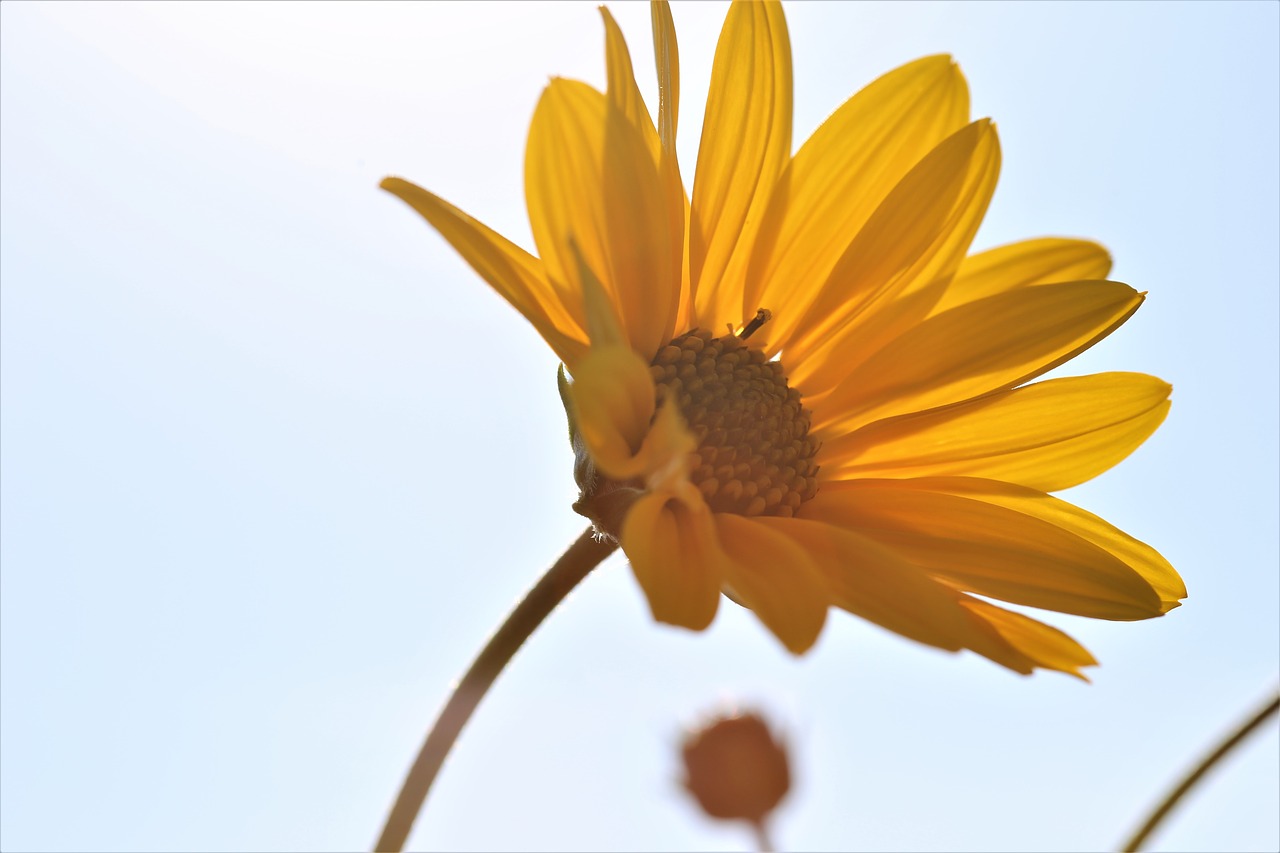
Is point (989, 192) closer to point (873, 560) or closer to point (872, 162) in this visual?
point (872, 162)

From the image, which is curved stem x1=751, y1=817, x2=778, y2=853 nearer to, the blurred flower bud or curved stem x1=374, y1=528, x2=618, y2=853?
the blurred flower bud

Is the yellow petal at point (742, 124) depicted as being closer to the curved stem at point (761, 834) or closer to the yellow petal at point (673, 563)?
the yellow petal at point (673, 563)

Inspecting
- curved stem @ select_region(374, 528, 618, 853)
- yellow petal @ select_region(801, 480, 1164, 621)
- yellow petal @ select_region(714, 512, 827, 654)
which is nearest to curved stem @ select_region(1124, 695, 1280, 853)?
yellow petal @ select_region(801, 480, 1164, 621)

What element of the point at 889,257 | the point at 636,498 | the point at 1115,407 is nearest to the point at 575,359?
the point at 636,498

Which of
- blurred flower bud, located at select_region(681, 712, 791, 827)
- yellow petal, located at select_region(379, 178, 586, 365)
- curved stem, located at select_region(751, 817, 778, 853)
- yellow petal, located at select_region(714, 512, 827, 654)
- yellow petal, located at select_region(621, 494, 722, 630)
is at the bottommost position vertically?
curved stem, located at select_region(751, 817, 778, 853)

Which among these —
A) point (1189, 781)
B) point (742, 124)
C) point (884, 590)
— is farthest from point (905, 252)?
point (1189, 781)

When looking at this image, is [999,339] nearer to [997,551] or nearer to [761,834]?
[997,551]

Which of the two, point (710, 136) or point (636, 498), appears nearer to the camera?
point (636, 498)

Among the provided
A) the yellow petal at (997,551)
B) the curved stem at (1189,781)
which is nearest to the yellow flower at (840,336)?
the yellow petal at (997,551)
